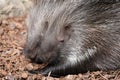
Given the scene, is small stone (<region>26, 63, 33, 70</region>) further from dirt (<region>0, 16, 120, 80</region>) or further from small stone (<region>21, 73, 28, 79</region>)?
small stone (<region>21, 73, 28, 79</region>)

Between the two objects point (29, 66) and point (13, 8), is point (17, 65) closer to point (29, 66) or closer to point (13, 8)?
point (29, 66)

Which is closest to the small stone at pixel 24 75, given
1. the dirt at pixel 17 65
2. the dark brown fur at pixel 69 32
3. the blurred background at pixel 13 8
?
the dirt at pixel 17 65

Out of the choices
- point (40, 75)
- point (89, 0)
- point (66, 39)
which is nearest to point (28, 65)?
point (40, 75)

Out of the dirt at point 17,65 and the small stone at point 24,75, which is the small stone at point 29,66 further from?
the small stone at point 24,75

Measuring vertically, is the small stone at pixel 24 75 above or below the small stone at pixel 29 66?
below

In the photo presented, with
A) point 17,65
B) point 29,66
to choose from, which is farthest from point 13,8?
point 29,66

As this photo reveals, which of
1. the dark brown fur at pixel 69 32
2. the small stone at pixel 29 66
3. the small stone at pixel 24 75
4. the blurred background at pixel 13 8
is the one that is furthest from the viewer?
the blurred background at pixel 13 8

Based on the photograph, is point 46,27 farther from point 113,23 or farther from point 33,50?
point 113,23

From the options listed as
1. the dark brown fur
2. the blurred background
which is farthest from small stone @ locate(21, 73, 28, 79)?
the blurred background

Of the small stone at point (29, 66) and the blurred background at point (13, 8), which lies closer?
the small stone at point (29, 66)

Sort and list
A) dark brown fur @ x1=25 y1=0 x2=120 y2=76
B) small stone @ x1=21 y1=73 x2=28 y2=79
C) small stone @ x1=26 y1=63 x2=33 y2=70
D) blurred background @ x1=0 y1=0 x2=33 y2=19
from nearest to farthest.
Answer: dark brown fur @ x1=25 y1=0 x2=120 y2=76 → small stone @ x1=21 y1=73 x2=28 y2=79 → small stone @ x1=26 y1=63 x2=33 y2=70 → blurred background @ x1=0 y1=0 x2=33 y2=19
